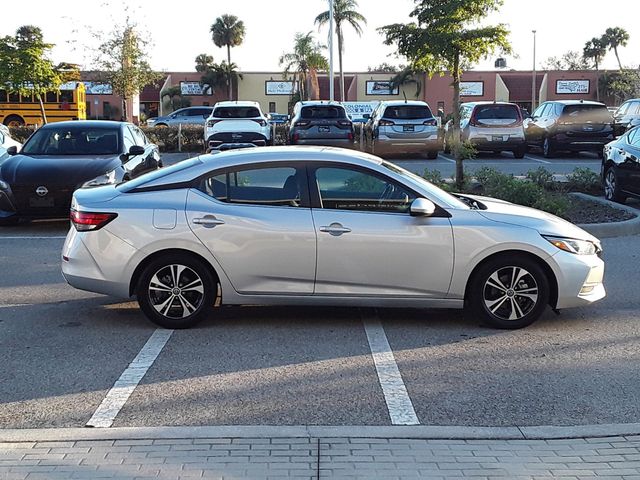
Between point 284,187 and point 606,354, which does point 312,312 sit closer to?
point 284,187

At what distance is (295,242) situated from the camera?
6367 millimetres

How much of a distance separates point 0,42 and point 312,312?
96.5 feet

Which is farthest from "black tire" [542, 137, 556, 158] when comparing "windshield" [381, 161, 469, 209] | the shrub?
"windshield" [381, 161, 469, 209]

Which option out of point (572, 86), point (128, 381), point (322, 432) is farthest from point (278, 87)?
point (322, 432)

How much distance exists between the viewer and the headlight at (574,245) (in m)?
6.47

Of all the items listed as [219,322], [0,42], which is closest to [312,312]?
[219,322]

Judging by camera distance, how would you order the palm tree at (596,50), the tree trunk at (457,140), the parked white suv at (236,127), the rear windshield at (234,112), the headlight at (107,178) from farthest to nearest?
the palm tree at (596,50) < the rear windshield at (234,112) < the parked white suv at (236,127) < the tree trunk at (457,140) < the headlight at (107,178)

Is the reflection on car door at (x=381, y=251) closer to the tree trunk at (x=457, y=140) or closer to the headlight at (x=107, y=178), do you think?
the headlight at (x=107, y=178)

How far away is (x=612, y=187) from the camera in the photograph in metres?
13.9

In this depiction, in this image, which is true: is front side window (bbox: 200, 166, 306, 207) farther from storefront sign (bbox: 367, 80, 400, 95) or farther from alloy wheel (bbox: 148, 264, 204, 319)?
storefront sign (bbox: 367, 80, 400, 95)

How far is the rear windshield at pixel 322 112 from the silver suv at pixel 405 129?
147 cm

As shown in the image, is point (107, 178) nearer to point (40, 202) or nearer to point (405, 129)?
point (40, 202)

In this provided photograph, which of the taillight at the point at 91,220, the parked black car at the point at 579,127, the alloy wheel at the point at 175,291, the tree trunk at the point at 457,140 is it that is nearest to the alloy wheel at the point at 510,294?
the alloy wheel at the point at 175,291

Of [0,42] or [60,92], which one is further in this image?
[60,92]
